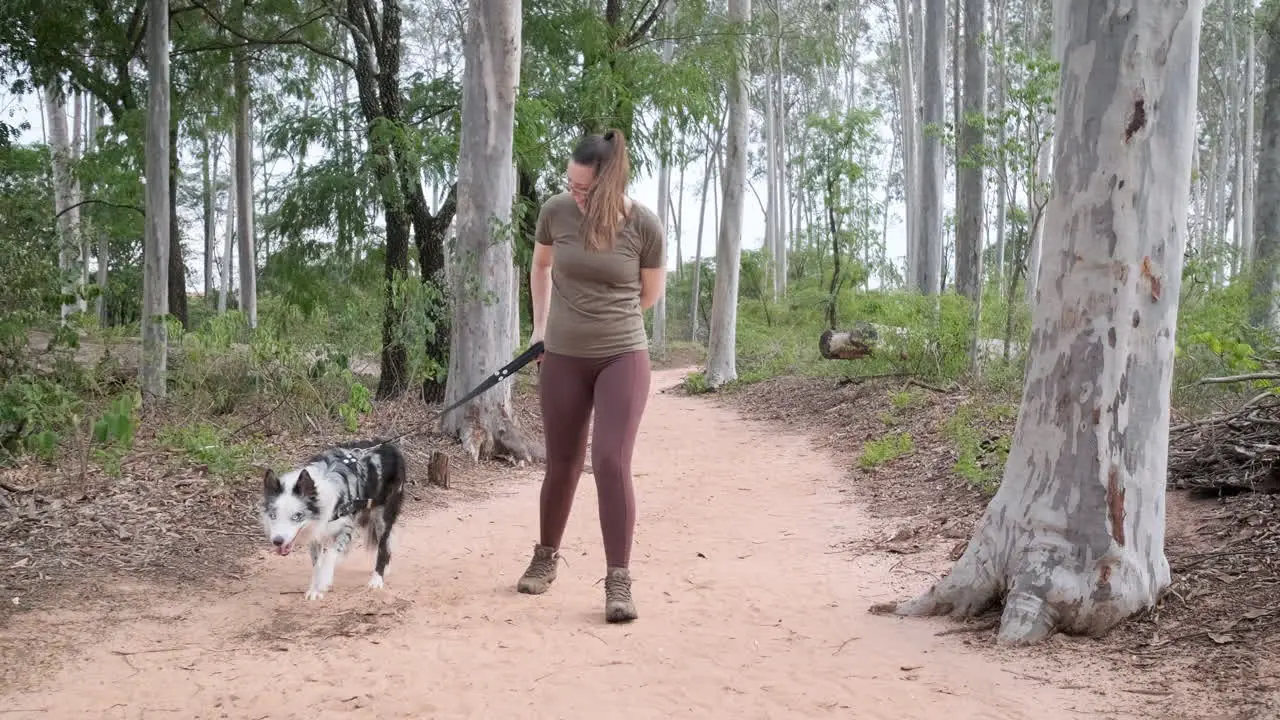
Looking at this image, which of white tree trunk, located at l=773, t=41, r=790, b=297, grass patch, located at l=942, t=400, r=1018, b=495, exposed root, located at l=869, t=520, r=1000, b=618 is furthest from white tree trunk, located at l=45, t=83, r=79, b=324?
white tree trunk, located at l=773, t=41, r=790, b=297

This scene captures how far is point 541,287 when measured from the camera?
456 cm

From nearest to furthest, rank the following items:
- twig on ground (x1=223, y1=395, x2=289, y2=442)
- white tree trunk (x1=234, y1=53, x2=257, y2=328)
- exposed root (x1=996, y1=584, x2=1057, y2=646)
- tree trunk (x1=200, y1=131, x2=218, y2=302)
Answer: exposed root (x1=996, y1=584, x2=1057, y2=646), twig on ground (x1=223, y1=395, x2=289, y2=442), white tree trunk (x1=234, y1=53, x2=257, y2=328), tree trunk (x1=200, y1=131, x2=218, y2=302)

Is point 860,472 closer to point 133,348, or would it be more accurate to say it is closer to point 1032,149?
point 1032,149

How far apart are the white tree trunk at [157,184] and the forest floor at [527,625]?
2.82m

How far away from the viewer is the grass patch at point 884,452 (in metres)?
8.48

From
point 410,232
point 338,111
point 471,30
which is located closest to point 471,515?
point 471,30

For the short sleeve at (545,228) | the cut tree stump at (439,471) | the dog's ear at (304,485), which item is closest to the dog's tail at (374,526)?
the dog's ear at (304,485)

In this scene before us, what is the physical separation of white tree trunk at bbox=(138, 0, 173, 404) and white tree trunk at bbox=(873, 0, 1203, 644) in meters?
8.63

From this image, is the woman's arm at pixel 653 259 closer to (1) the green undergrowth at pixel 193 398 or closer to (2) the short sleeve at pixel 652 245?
(2) the short sleeve at pixel 652 245

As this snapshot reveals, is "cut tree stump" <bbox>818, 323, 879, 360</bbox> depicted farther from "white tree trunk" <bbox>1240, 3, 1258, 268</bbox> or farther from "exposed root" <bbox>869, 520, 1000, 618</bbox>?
"white tree trunk" <bbox>1240, 3, 1258, 268</bbox>

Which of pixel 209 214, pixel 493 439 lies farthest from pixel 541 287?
pixel 209 214

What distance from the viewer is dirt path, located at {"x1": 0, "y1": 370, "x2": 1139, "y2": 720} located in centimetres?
329

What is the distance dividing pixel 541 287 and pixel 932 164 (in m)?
15.4

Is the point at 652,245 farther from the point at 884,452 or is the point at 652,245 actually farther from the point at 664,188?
the point at 664,188
